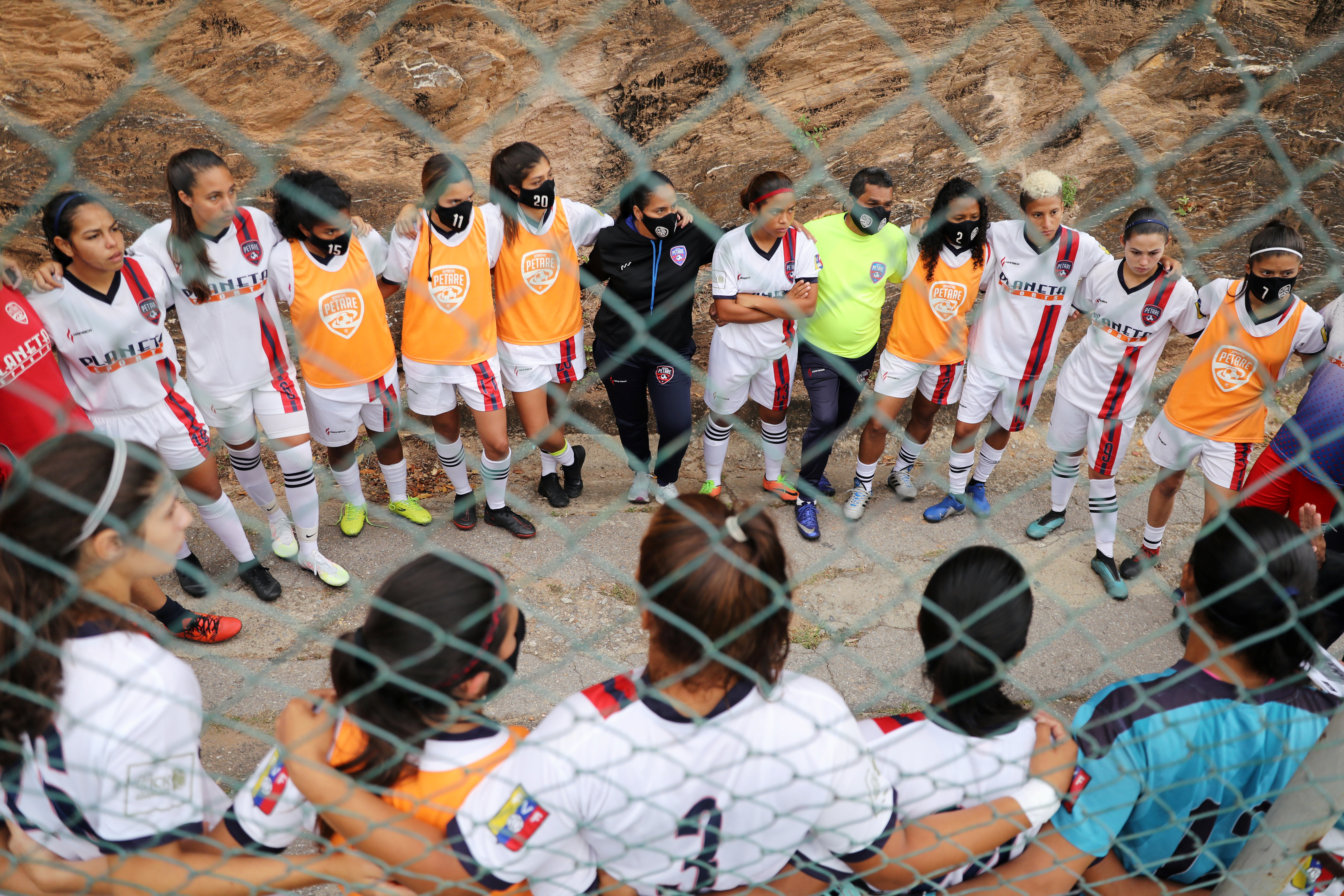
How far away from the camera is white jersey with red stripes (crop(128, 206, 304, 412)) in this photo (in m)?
3.00

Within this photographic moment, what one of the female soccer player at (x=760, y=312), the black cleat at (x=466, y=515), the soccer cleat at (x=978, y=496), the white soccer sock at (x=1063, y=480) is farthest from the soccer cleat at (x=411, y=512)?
the white soccer sock at (x=1063, y=480)

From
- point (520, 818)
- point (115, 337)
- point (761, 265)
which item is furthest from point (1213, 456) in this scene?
point (115, 337)

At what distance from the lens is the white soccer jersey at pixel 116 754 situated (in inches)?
54.9

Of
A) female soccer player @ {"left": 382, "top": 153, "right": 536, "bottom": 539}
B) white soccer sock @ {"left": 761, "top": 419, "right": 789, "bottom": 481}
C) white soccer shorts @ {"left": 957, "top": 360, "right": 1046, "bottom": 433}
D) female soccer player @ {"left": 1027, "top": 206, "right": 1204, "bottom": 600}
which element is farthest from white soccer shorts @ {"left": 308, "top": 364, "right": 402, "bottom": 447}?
female soccer player @ {"left": 1027, "top": 206, "right": 1204, "bottom": 600}

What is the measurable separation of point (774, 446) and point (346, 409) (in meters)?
1.82

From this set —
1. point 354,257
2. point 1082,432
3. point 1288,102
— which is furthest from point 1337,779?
point 1288,102

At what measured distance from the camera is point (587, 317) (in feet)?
14.5

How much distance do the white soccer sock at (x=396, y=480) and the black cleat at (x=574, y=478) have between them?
27.5 inches

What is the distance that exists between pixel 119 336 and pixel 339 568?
113 centimetres

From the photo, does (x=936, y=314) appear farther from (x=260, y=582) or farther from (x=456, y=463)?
(x=260, y=582)

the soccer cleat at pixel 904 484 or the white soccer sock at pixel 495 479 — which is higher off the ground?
the white soccer sock at pixel 495 479

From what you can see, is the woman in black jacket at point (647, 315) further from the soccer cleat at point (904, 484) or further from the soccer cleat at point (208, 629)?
the soccer cleat at point (208, 629)

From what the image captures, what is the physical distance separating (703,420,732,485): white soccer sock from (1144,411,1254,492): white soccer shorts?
1747 millimetres

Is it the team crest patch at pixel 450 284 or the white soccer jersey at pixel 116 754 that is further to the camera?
the team crest patch at pixel 450 284
